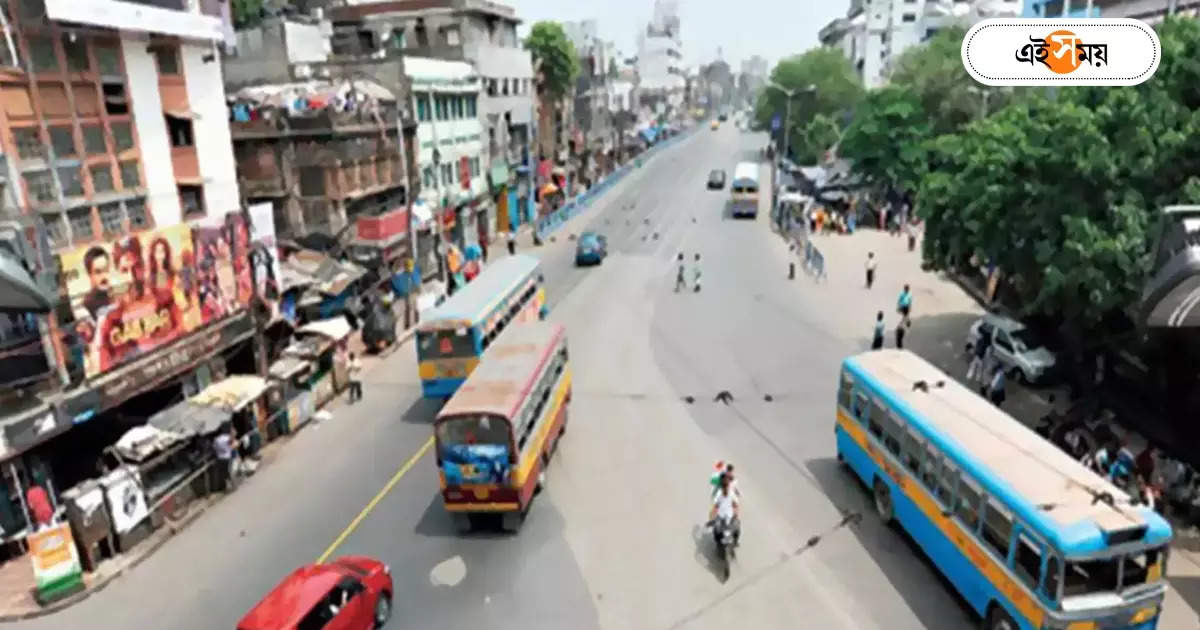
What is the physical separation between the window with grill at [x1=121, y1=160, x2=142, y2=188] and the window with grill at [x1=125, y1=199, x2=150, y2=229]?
403 millimetres

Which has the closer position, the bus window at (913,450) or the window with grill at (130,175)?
the bus window at (913,450)

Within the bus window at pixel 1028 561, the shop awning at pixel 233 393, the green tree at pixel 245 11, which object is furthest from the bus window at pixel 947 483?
the green tree at pixel 245 11

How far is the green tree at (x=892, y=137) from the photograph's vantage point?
168 ft

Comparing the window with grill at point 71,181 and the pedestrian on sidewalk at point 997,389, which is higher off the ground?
the window with grill at point 71,181

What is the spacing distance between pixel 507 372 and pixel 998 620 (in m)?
10.6

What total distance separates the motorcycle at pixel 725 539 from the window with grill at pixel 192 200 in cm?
1673

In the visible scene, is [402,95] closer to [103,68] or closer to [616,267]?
[616,267]

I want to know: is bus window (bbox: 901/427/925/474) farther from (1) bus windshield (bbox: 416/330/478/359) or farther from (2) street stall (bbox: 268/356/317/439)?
(2) street stall (bbox: 268/356/317/439)

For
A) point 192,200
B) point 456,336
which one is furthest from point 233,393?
point 192,200

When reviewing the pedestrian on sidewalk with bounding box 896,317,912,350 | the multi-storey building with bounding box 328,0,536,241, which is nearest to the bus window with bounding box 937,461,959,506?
the pedestrian on sidewalk with bounding box 896,317,912,350

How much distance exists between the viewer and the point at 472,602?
1436 centimetres

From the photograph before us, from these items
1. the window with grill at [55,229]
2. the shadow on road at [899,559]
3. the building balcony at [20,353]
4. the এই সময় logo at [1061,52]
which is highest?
the এই সময় logo at [1061,52]

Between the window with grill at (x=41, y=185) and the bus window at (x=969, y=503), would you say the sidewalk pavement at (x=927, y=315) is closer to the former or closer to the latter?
the bus window at (x=969, y=503)

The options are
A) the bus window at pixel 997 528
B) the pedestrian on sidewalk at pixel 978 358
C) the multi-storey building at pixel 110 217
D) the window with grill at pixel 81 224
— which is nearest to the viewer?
the bus window at pixel 997 528
